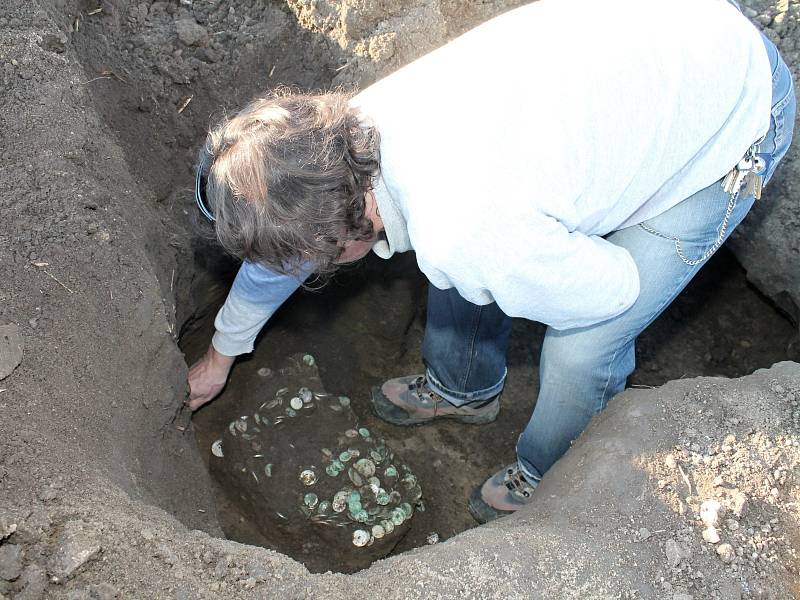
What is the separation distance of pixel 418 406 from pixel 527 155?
1.71 m

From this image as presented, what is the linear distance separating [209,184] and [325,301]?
147 centimetres

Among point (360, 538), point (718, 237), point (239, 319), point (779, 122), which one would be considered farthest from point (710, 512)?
point (239, 319)

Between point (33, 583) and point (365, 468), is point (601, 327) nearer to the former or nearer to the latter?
point (365, 468)

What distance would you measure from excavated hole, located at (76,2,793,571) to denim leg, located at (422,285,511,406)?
0.29 m

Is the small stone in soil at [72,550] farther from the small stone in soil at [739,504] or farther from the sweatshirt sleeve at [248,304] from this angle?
the small stone in soil at [739,504]

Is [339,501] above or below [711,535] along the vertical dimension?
below

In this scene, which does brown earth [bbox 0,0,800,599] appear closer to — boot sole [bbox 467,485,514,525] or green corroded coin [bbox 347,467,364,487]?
boot sole [bbox 467,485,514,525]

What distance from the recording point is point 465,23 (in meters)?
2.66

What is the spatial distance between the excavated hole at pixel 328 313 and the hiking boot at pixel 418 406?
0.08 metres

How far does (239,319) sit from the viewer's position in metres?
2.12

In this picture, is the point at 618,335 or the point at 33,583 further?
the point at 618,335

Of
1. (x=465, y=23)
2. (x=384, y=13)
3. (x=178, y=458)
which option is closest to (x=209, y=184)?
(x=178, y=458)

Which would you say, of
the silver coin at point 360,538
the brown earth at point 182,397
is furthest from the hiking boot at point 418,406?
the silver coin at point 360,538

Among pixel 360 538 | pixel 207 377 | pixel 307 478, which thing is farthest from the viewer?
pixel 307 478
